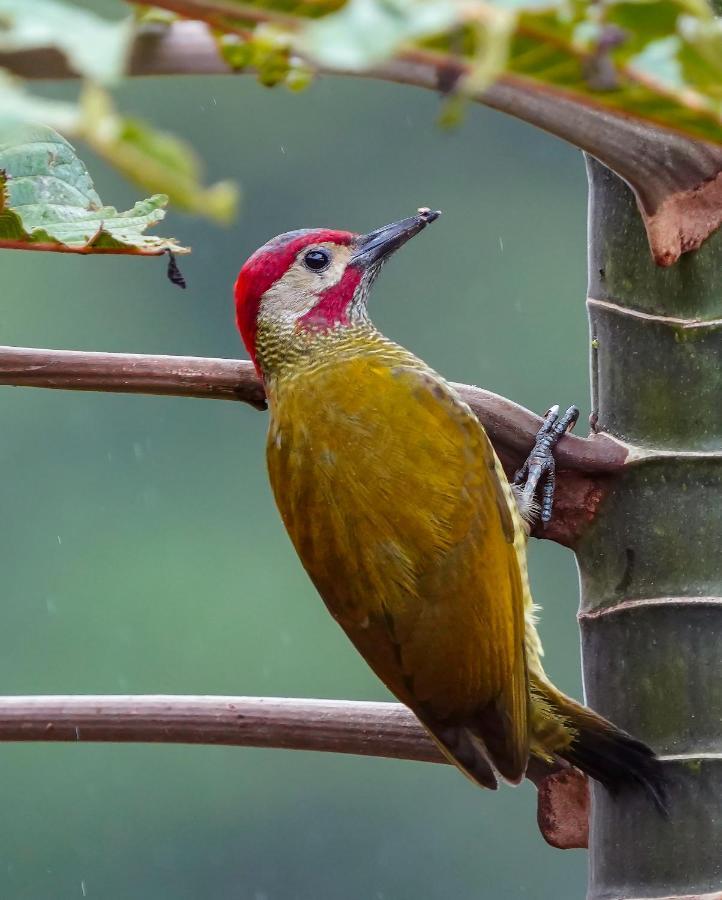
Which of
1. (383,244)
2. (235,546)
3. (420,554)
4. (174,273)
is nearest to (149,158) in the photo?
(174,273)

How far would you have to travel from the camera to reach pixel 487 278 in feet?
51.7

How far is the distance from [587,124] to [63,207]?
1.84 feet

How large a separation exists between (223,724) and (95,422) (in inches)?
558

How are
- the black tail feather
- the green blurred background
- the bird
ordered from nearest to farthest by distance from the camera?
1. the black tail feather
2. the bird
3. the green blurred background

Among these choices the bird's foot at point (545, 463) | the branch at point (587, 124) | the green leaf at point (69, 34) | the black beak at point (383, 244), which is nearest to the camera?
the green leaf at point (69, 34)

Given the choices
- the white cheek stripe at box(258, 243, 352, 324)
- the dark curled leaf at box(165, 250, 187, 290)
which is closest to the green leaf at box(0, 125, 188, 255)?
the dark curled leaf at box(165, 250, 187, 290)

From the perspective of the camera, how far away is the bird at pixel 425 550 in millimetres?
2156

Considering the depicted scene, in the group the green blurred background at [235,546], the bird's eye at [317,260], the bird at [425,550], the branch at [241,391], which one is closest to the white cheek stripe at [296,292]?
the bird's eye at [317,260]

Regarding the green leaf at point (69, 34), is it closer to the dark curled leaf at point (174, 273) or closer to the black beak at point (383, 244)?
the dark curled leaf at point (174, 273)

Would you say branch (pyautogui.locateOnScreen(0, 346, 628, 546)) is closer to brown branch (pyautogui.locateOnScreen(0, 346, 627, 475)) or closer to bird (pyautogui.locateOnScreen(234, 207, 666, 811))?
brown branch (pyautogui.locateOnScreen(0, 346, 627, 475))

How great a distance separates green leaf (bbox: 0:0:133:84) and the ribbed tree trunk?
1.30 metres

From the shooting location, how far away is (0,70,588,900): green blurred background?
13092mm

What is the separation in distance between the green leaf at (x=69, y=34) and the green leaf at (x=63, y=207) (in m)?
0.96

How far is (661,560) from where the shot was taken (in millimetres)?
1686
